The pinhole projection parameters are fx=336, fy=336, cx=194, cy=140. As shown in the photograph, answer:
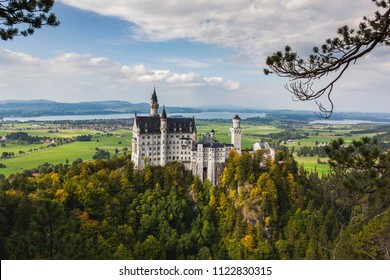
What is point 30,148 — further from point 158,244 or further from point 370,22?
point 370,22

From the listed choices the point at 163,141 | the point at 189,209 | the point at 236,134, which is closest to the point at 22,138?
the point at 163,141

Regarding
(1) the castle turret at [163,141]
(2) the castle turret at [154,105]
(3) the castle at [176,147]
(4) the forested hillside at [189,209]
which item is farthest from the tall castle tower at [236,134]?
(2) the castle turret at [154,105]

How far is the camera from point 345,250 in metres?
32.9

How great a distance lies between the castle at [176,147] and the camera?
61.6m

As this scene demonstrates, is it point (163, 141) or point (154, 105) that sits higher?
point (154, 105)

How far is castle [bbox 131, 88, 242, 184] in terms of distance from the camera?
2425 inches

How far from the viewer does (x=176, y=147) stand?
208 ft

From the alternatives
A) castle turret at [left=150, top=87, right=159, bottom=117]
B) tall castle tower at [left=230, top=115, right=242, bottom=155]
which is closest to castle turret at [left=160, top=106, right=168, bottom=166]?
castle turret at [left=150, top=87, right=159, bottom=117]

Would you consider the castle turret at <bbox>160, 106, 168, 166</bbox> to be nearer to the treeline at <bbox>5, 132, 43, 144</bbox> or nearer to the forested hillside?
the forested hillside

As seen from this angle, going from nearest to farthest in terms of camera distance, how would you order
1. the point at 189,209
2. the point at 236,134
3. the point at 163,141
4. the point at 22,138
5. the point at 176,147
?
Answer: the point at 189,209 → the point at 163,141 → the point at 176,147 → the point at 236,134 → the point at 22,138

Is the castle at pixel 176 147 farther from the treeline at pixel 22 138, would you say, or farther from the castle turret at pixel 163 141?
the treeline at pixel 22 138

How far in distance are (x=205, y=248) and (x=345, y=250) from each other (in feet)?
77.3

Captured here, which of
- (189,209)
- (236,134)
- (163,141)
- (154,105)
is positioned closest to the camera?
(189,209)

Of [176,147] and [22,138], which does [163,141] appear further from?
[22,138]
